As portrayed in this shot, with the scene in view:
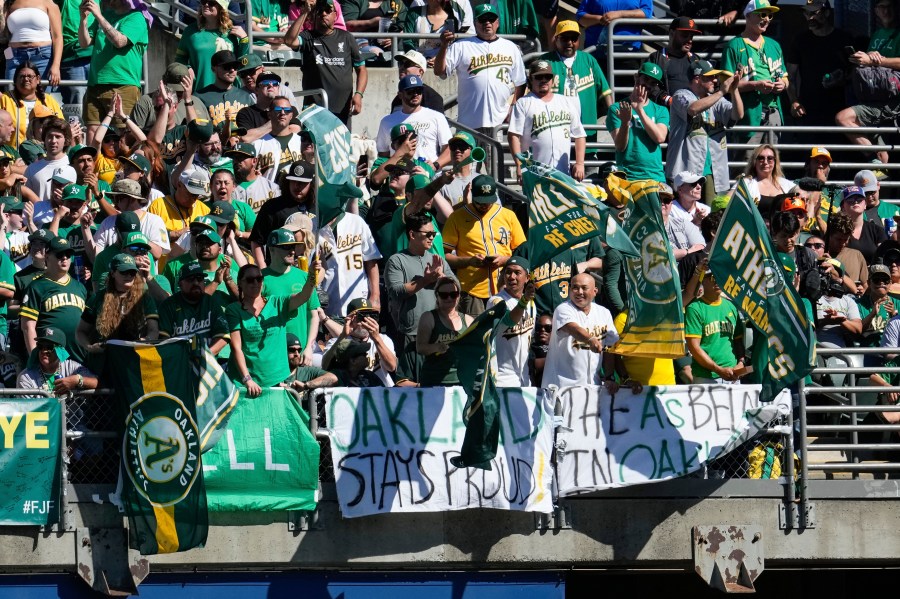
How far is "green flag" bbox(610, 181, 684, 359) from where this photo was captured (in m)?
14.3

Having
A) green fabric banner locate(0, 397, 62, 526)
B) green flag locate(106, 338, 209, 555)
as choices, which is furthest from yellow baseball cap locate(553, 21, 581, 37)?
green fabric banner locate(0, 397, 62, 526)

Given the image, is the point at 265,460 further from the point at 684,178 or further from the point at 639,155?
the point at 639,155

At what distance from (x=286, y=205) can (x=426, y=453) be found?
316 centimetres

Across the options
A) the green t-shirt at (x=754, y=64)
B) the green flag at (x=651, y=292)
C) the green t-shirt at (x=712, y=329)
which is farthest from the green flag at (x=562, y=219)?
the green t-shirt at (x=754, y=64)

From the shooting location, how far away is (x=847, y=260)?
1823 cm

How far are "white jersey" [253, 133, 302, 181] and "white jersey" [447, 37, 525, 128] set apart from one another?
200cm

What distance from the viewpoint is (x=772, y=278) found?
1419 cm

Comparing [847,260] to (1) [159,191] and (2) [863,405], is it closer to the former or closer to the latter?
(2) [863,405]

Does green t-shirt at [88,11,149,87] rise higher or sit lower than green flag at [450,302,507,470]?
higher

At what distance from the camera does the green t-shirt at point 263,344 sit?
14320mm

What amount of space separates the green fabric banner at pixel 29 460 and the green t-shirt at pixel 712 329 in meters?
5.02

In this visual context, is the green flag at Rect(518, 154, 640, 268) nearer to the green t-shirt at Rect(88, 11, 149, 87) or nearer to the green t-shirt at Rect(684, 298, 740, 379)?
the green t-shirt at Rect(684, 298, 740, 379)

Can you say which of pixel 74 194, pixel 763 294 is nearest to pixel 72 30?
pixel 74 194

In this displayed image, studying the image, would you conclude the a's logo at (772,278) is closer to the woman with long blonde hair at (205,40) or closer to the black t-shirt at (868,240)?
the black t-shirt at (868,240)
